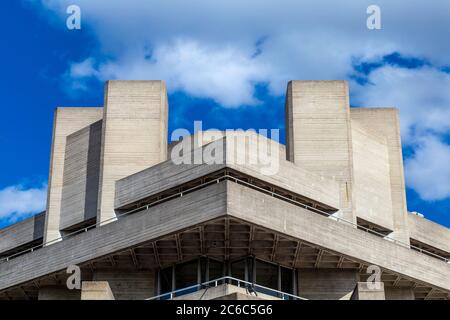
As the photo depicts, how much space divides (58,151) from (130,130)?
5442 mm

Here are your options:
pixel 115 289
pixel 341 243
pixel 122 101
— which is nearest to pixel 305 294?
pixel 341 243

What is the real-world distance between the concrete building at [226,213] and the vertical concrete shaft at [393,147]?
8 cm

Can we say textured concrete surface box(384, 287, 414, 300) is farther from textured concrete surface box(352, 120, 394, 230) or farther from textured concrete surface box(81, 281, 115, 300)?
textured concrete surface box(81, 281, 115, 300)

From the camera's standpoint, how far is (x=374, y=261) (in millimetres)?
47000

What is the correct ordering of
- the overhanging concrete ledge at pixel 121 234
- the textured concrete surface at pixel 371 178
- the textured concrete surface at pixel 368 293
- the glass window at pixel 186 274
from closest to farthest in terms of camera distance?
Answer: 1. the textured concrete surface at pixel 368 293
2. the overhanging concrete ledge at pixel 121 234
3. the glass window at pixel 186 274
4. the textured concrete surface at pixel 371 178

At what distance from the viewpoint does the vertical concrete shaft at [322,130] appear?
166 ft

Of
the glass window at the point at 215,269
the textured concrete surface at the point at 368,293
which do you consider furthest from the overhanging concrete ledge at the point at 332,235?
the glass window at the point at 215,269

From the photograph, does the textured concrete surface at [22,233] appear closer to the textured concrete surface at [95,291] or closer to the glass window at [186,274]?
the glass window at [186,274]

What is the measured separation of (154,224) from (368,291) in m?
10.6

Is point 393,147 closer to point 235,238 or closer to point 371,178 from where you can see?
point 371,178

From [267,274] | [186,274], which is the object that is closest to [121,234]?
[186,274]
